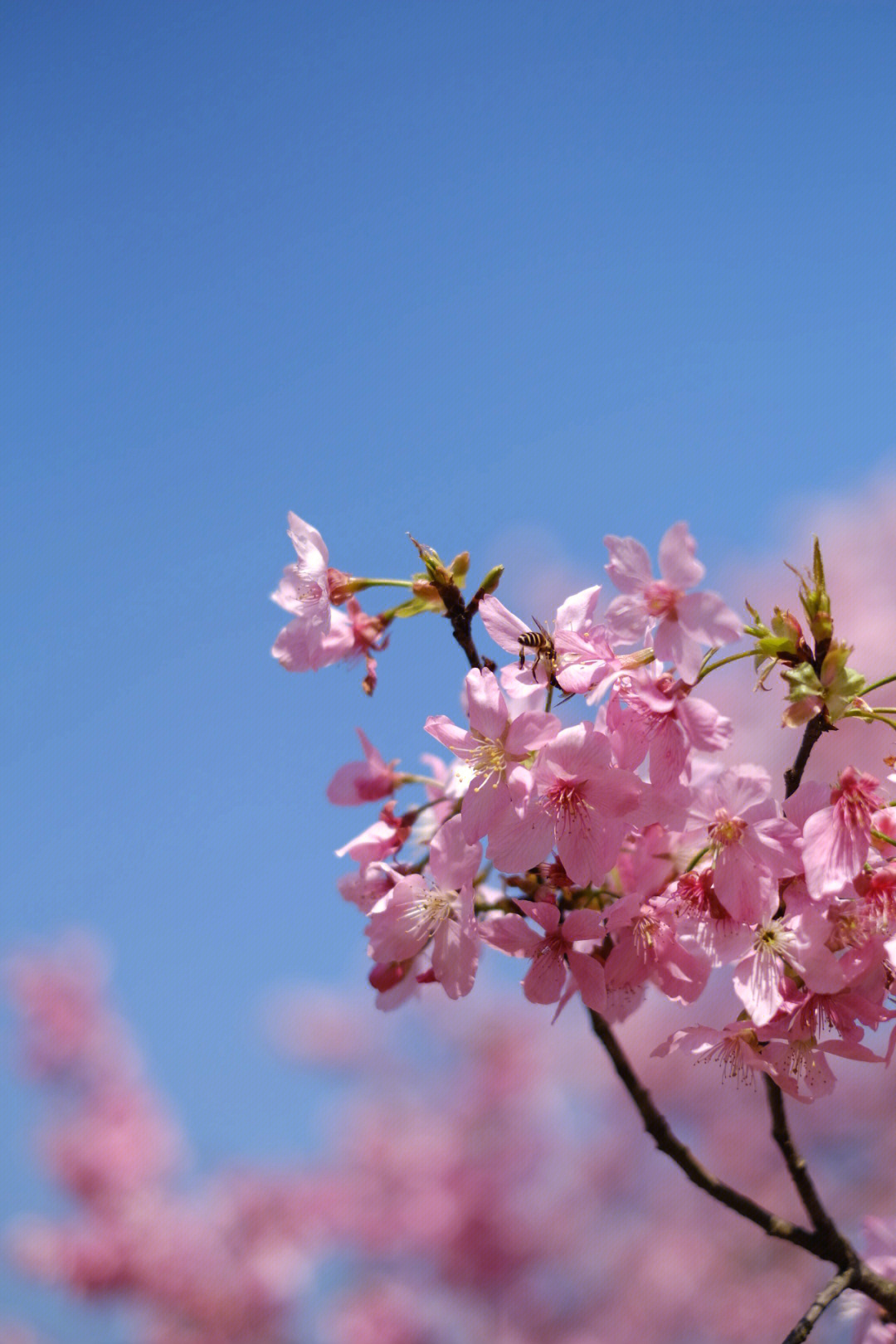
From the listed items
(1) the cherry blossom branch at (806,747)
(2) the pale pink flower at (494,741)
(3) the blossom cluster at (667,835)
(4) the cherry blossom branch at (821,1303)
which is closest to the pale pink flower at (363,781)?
(3) the blossom cluster at (667,835)

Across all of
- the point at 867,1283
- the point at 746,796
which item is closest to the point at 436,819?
the point at 746,796

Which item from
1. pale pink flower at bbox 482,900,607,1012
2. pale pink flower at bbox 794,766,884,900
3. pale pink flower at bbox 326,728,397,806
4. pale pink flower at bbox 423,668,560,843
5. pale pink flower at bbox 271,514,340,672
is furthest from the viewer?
pale pink flower at bbox 326,728,397,806

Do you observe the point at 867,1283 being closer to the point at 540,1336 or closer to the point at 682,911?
the point at 682,911

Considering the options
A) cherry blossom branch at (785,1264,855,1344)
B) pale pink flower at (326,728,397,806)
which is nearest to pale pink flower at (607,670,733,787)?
pale pink flower at (326,728,397,806)

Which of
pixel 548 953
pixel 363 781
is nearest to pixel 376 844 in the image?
pixel 363 781

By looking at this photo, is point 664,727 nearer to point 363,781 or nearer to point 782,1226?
point 363,781

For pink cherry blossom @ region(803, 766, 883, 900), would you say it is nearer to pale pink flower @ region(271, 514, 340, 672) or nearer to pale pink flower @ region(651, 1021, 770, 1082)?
pale pink flower @ region(651, 1021, 770, 1082)
